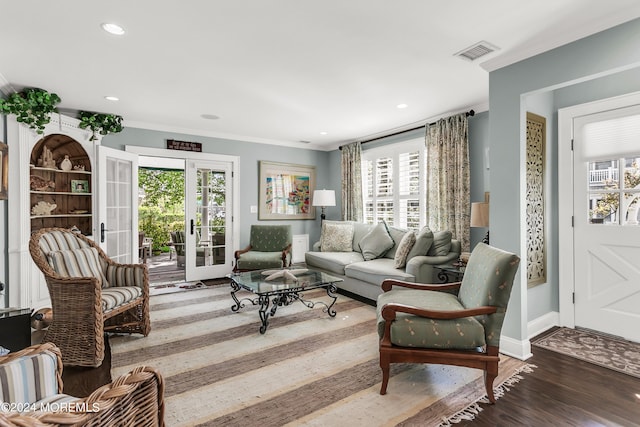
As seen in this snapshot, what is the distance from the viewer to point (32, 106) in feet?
11.1

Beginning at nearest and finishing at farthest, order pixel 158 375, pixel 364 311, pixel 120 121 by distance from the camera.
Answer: pixel 158 375 → pixel 364 311 → pixel 120 121

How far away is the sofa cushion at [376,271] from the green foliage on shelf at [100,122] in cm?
367

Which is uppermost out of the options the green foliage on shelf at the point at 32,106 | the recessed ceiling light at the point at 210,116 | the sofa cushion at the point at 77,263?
the recessed ceiling light at the point at 210,116

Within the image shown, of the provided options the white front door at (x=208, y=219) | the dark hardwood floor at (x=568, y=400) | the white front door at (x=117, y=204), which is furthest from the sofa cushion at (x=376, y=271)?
the white front door at (x=117, y=204)

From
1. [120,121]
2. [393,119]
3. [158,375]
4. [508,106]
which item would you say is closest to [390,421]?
[158,375]

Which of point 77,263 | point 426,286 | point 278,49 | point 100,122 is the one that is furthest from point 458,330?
point 100,122

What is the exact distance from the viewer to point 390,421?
5.92 ft

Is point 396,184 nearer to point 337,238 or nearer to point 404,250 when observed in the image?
point 337,238

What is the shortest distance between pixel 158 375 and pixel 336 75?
278 cm

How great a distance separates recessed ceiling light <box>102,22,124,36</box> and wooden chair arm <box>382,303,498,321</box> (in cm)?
262

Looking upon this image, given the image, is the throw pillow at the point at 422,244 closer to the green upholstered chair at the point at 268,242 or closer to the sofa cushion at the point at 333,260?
the sofa cushion at the point at 333,260

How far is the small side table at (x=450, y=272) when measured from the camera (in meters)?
3.50

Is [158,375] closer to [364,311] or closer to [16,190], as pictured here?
[364,311]

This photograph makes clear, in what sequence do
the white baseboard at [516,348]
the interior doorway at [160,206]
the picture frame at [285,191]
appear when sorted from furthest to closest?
the interior doorway at [160,206], the picture frame at [285,191], the white baseboard at [516,348]
